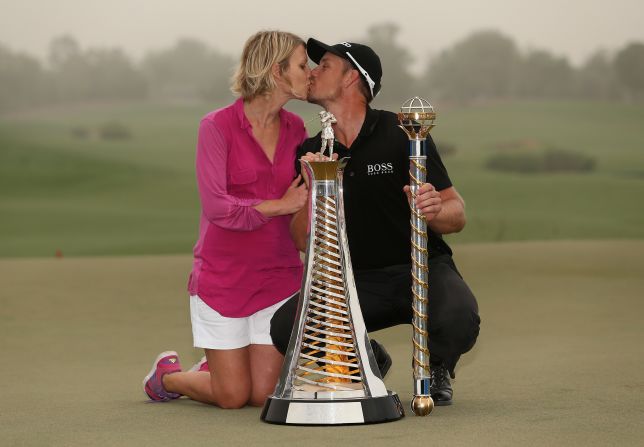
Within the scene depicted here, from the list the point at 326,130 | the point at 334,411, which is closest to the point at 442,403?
the point at 334,411

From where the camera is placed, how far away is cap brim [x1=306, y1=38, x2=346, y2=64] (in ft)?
13.1

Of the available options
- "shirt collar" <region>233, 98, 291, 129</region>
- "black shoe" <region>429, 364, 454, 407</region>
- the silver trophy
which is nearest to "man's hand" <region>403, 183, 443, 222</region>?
the silver trophy

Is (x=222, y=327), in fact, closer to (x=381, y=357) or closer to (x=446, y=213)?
(x=381, y=357)

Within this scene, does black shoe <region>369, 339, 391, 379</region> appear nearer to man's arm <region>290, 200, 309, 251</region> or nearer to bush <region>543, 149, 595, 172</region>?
man's arm <region>290, 200, 309, 251</region>

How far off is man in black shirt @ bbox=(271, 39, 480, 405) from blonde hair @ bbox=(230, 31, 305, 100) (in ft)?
0.34

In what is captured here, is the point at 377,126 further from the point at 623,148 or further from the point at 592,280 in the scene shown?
the point at 623,148

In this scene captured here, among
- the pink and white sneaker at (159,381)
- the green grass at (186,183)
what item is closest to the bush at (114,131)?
the green grass at (186,183)

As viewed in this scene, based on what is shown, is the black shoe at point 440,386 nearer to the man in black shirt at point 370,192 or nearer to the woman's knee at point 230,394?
the man in black shirt at point 370,192

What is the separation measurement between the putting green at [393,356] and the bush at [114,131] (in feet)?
13.0

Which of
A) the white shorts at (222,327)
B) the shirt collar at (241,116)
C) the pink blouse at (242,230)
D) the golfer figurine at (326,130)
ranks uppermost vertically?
the shirt collar at (241,116)

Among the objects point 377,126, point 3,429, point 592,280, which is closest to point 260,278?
point 377,126

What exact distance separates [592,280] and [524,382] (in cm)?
417

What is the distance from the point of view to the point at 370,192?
13.3 ft

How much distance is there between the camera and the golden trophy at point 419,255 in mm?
3551
